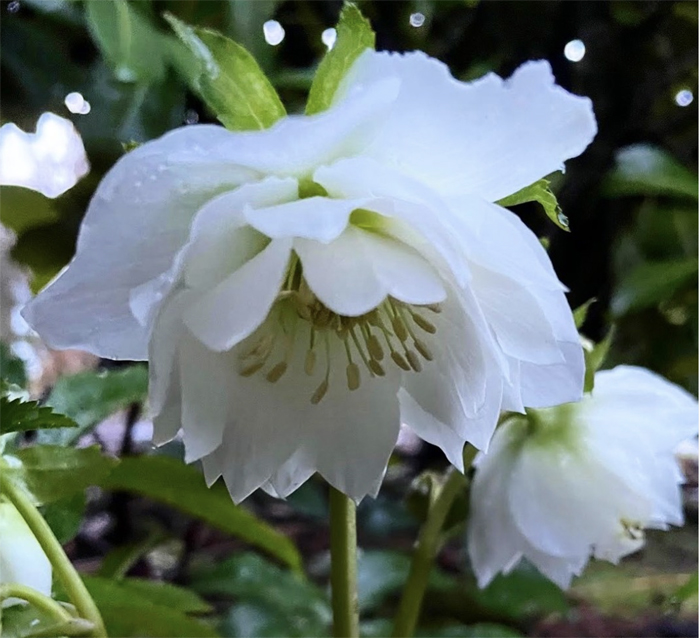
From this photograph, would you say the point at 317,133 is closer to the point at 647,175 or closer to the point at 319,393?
the point at 319,393

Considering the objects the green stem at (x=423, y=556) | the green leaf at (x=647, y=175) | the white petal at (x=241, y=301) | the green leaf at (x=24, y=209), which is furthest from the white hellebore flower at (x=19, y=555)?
the green leaf at (x=647, y=175)

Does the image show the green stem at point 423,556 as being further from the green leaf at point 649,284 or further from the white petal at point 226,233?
the green leaf at point 649,284

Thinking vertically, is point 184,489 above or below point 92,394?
below

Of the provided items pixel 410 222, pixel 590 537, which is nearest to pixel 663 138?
pixel 590 537

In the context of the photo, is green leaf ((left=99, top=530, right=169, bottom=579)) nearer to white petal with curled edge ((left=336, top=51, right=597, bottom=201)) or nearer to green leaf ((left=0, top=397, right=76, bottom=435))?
green leaf ((left=0, top=397, right=76, bottom=435))

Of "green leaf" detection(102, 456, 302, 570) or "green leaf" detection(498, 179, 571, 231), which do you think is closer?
"green leaf" detection(498, 179, 571, 231)

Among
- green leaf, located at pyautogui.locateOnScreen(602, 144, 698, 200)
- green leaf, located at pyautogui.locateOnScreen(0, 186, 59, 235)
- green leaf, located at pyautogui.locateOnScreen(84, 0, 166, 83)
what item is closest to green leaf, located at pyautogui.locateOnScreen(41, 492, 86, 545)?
green leaf, located at pyautogui.locateOnScreen(84, 0, 166, 83)

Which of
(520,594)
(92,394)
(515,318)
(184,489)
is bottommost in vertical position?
(520,594)

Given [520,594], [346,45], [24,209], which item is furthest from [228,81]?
[520,594]
